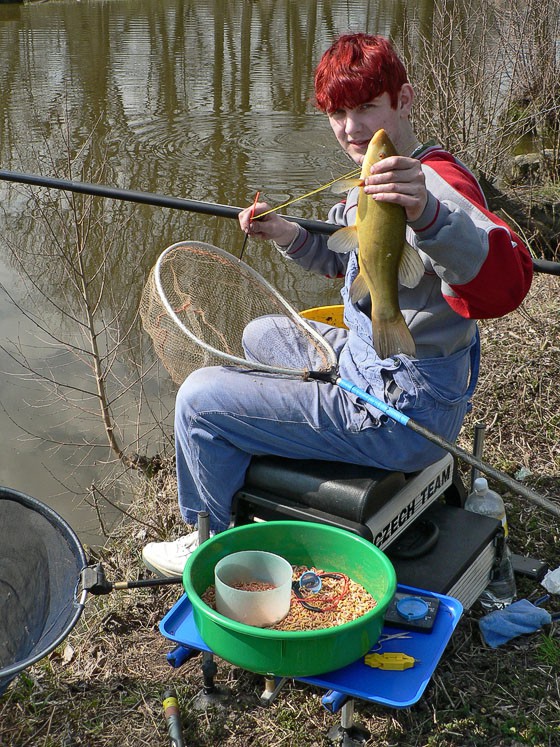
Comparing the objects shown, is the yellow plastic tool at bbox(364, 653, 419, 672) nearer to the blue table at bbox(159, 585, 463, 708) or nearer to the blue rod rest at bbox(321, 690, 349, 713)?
the blue table at bbox(159, 585, 463, 708)

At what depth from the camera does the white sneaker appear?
2.87 m

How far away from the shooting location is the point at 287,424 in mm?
2523

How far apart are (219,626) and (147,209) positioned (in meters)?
6.01

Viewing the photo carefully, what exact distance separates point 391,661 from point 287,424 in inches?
28.4

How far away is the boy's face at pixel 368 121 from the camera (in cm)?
235

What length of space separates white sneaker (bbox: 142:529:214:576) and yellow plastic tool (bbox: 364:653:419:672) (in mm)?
836

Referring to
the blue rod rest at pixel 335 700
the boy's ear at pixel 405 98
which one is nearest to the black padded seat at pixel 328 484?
the blue rod rest at pixel 335 700

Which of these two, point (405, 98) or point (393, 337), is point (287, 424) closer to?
point (393, 337)

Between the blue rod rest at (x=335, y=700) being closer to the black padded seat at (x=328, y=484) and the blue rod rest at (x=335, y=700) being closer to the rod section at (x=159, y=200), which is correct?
the black padded seat at (x=328, y=484)

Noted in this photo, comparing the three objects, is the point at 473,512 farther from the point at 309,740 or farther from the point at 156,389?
the point at 156,389

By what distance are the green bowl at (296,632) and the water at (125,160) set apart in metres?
2.26

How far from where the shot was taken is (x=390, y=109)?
2371mm

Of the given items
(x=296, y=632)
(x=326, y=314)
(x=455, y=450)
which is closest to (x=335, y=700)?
(x=296, y=632)

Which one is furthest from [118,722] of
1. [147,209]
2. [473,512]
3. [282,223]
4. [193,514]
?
[147,209]
